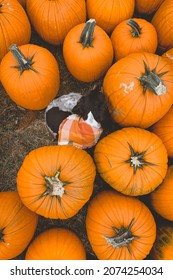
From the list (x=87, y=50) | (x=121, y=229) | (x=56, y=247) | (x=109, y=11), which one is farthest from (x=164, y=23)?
(x=56, y=247)

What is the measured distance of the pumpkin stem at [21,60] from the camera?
203 cm

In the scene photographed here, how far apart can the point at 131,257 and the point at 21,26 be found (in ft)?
5.82

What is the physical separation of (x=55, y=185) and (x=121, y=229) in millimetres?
510

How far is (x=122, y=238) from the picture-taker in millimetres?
1911

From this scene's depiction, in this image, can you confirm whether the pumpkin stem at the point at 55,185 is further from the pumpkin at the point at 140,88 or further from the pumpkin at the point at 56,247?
the pumpkin at the point at 140,88

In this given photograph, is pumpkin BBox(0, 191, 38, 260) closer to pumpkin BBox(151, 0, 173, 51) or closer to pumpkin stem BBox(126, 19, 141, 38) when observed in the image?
pumpkin stem BBox(126, 19, 141, 38)

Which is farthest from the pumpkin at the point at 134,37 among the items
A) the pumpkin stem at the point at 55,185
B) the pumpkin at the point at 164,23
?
the pumpkin stem at the point at 55,185

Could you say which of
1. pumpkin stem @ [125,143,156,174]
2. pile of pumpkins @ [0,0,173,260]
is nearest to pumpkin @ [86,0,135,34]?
pile of pumpkins @ [0,0,173,260]

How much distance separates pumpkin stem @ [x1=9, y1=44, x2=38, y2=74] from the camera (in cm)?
203

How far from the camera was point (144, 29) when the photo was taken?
7.74 ft

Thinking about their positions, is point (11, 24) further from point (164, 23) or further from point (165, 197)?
point (165, 197)

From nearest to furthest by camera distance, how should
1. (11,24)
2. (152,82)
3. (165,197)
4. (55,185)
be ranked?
(55,185) → (152,82) → (165,197) → (11,24)
